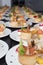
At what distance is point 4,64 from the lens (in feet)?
2.35

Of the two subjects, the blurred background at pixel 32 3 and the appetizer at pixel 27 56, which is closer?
the appetizer at pixel 27 56

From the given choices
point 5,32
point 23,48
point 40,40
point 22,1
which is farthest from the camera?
point 22,1

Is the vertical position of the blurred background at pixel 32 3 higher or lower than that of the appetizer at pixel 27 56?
lower

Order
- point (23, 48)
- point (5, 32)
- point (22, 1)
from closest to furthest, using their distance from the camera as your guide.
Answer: point (23, 48)
point (5, 32)
point (22, 1)

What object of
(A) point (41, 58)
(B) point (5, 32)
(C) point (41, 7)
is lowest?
(C) point (41, 7)

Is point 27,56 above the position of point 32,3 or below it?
above

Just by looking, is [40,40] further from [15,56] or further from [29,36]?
[15,56]

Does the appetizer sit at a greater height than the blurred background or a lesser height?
greater

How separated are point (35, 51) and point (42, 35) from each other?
31cm

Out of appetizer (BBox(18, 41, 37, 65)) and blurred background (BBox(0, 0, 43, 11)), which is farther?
blurred background (BBox(0, 0, 43, 11))

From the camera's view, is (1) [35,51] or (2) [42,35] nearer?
(1) [35,51]

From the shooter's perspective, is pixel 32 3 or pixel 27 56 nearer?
pixel 27 56

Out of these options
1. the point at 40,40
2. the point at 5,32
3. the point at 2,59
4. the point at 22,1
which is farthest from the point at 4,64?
the point at 22,1

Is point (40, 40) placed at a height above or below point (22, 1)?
above
